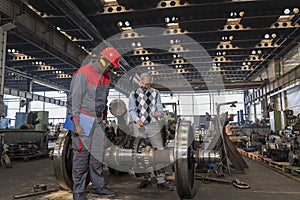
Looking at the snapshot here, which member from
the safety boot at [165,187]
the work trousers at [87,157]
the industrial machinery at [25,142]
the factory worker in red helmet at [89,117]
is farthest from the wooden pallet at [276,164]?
the industrial machinery at [25,142]

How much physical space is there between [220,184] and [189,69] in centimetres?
1064

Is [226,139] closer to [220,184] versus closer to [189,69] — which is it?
[220,184]

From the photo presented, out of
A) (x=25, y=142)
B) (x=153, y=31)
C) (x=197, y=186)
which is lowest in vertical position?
(x=197, y=186)

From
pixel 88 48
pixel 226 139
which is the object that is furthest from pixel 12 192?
pixel 88 48

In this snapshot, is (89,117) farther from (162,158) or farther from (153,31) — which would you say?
(153,31)

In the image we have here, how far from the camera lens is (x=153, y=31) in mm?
7977

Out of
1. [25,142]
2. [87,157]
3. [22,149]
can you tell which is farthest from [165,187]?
[25,142]

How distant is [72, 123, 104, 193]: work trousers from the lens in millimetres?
2391

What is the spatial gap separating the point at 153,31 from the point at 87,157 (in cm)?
625

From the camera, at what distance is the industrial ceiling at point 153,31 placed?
6.36 metres

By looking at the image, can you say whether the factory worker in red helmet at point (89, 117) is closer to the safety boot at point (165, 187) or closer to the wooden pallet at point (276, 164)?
the safety boot at point (165, 187)

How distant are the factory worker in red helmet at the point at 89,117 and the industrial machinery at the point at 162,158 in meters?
0.22

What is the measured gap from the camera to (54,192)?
9.50 feet

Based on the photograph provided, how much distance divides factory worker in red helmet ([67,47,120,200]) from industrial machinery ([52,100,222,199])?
0.22 m
